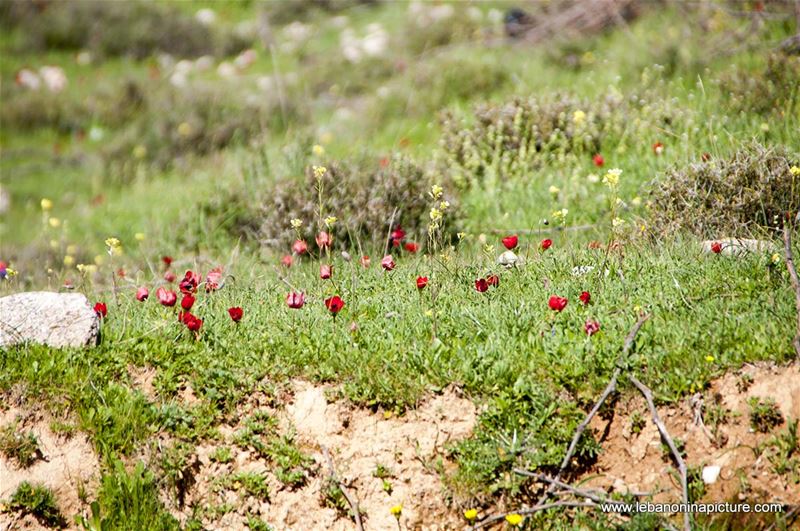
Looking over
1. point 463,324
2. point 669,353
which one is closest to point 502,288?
point 463,324

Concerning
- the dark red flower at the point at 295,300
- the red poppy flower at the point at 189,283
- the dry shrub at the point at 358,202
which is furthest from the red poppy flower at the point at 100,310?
the dry shrub at the point at 358,202

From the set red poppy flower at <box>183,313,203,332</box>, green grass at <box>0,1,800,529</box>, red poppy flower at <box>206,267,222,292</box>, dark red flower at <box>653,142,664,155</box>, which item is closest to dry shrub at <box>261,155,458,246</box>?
green grass at <box>0,1,800,529</box>

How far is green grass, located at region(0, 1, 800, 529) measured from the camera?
4.03m

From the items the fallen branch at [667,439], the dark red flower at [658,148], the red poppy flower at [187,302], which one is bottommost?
the fallen branch at [667,439]

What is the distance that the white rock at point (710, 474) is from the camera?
3.71 meters

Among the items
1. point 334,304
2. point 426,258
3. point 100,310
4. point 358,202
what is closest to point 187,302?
point 100,310

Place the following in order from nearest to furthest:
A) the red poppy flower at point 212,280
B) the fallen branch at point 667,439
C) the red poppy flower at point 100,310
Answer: the fallen branch at point 667,439 < the red poppy flower at point 100,310 < the red poppy flower at point 212,280

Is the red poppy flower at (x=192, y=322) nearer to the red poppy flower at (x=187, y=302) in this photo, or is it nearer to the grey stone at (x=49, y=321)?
the red poppy flower at (x=187, y=302)

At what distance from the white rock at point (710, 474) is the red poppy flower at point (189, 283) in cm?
292

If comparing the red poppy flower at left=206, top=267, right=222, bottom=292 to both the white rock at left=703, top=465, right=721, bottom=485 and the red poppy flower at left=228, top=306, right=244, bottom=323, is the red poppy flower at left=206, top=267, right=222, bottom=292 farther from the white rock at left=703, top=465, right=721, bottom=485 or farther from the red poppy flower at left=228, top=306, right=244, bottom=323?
the white rock at left=703, top=465, right=721, bottom=485

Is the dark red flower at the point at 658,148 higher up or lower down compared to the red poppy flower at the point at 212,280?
lower down

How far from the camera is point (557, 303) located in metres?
4.18

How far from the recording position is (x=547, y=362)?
13.4ft

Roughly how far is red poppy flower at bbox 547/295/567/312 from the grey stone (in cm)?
248
